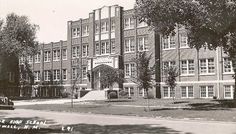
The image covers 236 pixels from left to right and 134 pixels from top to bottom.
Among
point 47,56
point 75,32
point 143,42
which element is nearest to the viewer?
point 143,42

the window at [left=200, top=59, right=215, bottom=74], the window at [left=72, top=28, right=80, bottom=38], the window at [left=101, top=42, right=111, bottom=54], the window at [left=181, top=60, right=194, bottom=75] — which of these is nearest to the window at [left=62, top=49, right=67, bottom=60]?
the window at [left=72, top=28, right=80, bottom=38]

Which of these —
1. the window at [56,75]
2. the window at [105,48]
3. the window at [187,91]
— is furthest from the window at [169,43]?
the window at [56,75]

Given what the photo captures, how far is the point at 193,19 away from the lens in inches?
1131

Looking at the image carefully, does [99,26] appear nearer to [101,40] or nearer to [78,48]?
[101,40]

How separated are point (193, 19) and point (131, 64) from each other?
68.3 ft

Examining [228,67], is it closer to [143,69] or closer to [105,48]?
[143,69]

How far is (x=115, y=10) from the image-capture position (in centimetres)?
5066

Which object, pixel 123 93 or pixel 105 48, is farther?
pixel 105 48

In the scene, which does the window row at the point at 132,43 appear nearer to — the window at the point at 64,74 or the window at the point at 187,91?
the window at the point at 187,91

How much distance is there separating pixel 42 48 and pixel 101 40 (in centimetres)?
1496

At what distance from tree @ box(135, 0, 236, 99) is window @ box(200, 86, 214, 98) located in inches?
497

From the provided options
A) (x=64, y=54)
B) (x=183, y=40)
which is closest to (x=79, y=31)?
(x=64, y=54)

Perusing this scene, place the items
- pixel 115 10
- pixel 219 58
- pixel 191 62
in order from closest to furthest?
pixel 219 58 → pixel 191 62 → pixel 115 10

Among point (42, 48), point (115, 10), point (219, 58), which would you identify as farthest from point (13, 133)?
point (42, 48)
